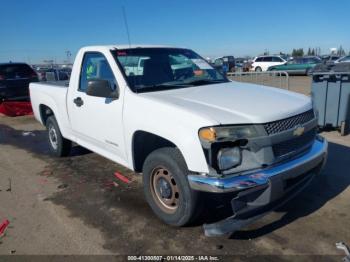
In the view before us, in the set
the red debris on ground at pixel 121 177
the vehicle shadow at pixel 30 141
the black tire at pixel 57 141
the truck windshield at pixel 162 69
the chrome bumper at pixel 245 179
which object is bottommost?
the vehicle shadow at pixel 30 141

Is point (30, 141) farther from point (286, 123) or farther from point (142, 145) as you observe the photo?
point (286, 123)

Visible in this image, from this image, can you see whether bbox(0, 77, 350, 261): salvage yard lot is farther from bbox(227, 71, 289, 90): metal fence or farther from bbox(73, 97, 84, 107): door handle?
bbox(227, 71, 289, 90): metal fence

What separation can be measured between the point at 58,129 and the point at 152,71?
8.15 feet

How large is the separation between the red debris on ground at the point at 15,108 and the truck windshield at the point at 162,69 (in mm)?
8884

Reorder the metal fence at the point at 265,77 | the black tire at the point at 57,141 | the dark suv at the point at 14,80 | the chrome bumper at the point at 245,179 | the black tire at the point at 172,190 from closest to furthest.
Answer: the chrome bumper at the point at 245,179 → the black tire at the point at 172,190 → the black tire at the point at 57,141 → the metal fence at the point at 265,77 → the dark suv at the point at 14,80

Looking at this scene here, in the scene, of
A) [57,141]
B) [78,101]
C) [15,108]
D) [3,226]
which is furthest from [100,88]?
[15,108]

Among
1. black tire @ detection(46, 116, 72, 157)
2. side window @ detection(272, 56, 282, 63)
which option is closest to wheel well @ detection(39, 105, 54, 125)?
black tire @ detection(46, 116, 72, 157)

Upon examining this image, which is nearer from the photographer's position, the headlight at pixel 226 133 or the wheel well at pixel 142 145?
the headlight at pixel 226 133

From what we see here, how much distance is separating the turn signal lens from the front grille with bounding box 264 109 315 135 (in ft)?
1.64

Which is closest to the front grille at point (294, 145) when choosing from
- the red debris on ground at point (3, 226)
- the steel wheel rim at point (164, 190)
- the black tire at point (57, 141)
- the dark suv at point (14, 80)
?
the steel wheel rim at point (164, 190)

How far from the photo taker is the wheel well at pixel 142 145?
381 cm

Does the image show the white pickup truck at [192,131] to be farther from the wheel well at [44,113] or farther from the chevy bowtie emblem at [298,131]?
the wheel well at [44,113]

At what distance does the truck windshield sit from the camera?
13.6ft

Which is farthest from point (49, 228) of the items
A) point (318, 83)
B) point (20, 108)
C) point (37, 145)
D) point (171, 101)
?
point (20, 108)
